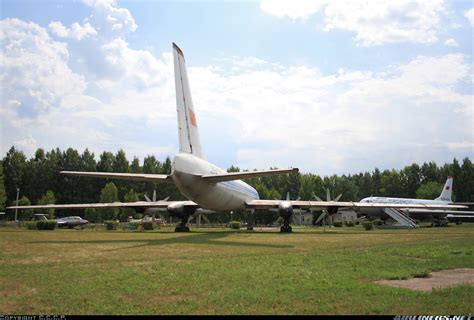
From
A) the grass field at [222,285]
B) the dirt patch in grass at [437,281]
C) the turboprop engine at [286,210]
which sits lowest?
the dirt patch in grass at [437,281]

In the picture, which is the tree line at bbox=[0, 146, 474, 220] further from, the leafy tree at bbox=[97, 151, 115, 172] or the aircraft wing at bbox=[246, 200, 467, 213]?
the aircraft wing at bbox=[246, 200, 467, 213]

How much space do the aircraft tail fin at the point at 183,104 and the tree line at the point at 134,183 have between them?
157 ft

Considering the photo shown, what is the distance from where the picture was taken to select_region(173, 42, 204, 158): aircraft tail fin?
2312 centimetres

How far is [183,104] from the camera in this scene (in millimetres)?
23422

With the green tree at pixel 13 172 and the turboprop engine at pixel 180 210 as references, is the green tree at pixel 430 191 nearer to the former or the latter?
the turboprop engine at pixel 180 210

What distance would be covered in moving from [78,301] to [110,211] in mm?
65191

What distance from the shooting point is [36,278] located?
9.29 m

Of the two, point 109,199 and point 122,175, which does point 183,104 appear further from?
point 109,199

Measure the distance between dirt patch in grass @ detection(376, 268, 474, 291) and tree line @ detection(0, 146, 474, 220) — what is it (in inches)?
2478

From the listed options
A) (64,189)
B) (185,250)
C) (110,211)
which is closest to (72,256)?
(185,250)

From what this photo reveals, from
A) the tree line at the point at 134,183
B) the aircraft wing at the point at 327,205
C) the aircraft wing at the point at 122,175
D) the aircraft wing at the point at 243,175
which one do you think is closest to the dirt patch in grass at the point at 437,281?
the aircraft wing at the point at 243,175

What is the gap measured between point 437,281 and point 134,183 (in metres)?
83.8

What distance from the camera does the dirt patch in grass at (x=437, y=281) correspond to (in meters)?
8.58

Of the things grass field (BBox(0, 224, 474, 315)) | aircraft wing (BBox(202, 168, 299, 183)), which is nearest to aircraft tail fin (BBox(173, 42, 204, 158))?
aircraft wing (BBox(202, 168, 299, 183))
